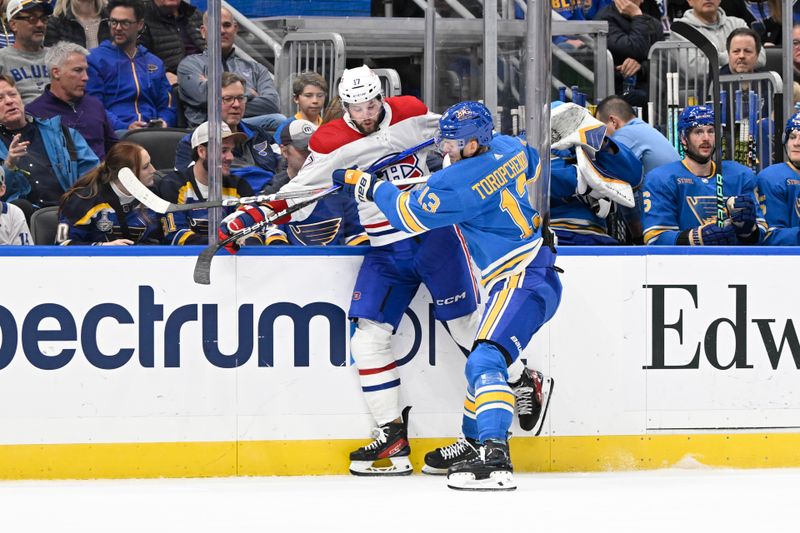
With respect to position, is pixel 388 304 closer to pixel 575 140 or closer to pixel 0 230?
pixel 575 140

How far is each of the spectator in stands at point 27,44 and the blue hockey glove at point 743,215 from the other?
2.91 meters

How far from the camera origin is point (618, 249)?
5.18 metres

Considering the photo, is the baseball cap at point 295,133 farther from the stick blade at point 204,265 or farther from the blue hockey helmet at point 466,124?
the blue hockey helmet at point 466,124

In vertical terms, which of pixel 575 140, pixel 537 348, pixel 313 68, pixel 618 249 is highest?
pixel 313 68

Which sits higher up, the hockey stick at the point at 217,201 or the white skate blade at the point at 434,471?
the hockey stick at the point at 217,201

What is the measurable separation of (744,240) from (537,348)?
0.94 metres

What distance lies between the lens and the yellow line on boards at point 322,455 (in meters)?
5.00

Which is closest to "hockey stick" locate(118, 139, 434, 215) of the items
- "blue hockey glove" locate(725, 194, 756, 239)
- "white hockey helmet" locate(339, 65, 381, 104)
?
"white hockey helmet" locate(339, 65, 381, 104)

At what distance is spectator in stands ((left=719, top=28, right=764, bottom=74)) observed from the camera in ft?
21.4

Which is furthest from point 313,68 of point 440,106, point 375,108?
point 375,108

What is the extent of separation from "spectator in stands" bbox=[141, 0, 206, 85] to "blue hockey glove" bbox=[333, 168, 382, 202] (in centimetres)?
175

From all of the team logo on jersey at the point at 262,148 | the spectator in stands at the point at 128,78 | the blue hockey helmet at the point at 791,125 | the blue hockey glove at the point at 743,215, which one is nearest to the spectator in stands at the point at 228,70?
the spectator in stands at the point at 128,78

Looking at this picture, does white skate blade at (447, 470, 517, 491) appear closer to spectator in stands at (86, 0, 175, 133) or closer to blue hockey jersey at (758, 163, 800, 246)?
blue hockey jersey at (758, 163, 800, 246)

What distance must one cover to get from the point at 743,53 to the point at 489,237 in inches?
92.6
